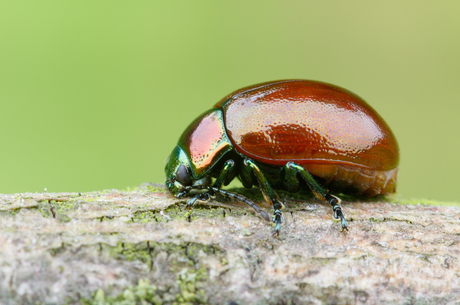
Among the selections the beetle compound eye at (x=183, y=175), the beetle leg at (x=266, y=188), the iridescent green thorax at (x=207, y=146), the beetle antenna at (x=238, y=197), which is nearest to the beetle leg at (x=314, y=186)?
the beetle leg at (x=266, y=188)

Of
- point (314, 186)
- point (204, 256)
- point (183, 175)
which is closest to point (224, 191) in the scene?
point (183, 175)

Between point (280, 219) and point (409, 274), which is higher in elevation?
point (280, 219)

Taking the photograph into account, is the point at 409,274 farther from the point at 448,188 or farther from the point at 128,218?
the point at 448,188

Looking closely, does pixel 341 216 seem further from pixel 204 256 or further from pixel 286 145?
pixel 204 256

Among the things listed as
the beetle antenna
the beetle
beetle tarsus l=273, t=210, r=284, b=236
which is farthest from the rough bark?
the beetle

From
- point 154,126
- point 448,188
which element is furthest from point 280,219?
point 448,188

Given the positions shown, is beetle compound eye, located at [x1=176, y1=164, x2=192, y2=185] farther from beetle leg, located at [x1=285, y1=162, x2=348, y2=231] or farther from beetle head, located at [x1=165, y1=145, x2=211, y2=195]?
beetle leg, located at [x1=285, y1=162, x2=348, y2=231]

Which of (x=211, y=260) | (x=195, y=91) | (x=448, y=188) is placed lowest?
(x=448, y=188)

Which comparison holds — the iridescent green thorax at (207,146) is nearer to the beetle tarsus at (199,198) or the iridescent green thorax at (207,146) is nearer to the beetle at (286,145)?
the beetle at (286,145)
